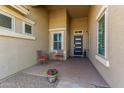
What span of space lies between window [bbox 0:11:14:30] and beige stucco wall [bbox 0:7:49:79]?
12.4 inches

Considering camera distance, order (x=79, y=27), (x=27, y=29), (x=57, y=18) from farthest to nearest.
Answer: (x=79, y=27), (x=57, y=18), (x=27, y=29)

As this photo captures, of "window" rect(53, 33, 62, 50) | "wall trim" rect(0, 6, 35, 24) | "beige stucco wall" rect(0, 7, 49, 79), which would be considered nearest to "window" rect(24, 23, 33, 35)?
"wall trim" rect(0, 6, 35, 24)

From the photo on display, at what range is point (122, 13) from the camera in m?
1.85

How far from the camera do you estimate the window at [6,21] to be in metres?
3.31

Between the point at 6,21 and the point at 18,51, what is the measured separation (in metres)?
1.24

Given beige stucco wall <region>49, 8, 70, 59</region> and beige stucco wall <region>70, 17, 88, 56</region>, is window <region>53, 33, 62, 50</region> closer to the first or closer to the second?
beige stucco wall <region>49, 8, 70, 59</region>

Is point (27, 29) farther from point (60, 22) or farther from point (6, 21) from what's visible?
point (60, 22)

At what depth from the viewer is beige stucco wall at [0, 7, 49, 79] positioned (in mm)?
3312

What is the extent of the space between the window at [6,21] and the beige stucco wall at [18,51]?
316 mm

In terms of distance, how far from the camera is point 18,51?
407 cm

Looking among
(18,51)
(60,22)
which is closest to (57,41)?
(60,22)
